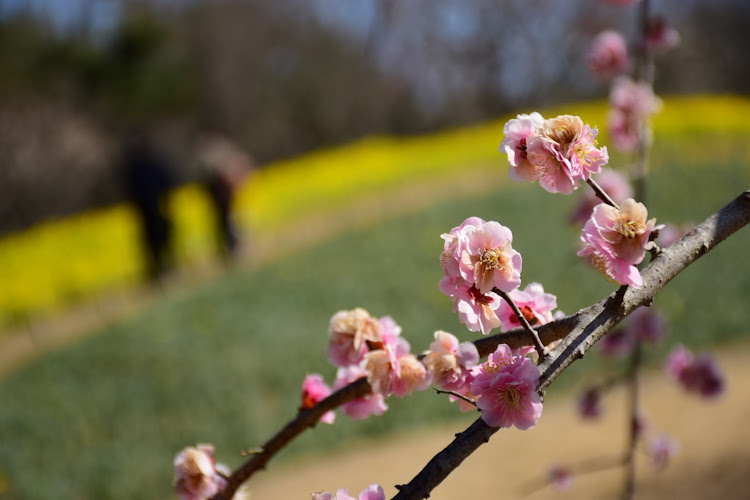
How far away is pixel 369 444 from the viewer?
13.3 ft

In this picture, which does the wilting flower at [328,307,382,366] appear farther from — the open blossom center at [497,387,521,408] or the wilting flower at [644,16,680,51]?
the wilting flower at [644,16,680,51]

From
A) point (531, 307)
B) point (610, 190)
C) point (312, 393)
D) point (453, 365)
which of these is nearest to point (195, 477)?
point (312, 393)

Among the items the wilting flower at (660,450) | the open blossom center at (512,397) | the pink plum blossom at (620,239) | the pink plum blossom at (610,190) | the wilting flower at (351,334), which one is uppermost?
the pink plum blossom at (610,190)

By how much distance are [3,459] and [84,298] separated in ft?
16.2

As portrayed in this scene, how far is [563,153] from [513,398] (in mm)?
317

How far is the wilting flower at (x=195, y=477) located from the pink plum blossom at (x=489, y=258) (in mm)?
576

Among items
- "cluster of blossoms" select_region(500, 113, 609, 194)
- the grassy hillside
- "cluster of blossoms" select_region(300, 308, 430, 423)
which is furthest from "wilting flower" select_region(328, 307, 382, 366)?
the grassy hillside

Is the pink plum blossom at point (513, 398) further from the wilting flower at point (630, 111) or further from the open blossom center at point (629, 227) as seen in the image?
the wilting flower at point (630, 111)

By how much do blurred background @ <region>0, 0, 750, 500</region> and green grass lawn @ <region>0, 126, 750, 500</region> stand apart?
0.03 meters

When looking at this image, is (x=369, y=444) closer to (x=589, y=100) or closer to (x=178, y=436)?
(x=178, y=436)

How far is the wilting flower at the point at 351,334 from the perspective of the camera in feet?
3.48

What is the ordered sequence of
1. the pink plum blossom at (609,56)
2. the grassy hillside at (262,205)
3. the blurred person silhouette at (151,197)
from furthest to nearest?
1. the grassy hillside at (262,205)
2. the blurred person silhouette at (151,197)
3. the pink plum blossom at (609,56)

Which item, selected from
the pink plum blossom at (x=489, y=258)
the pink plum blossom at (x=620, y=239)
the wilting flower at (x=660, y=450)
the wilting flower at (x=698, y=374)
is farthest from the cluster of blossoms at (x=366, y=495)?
the wilting flower at (x=660, y=450)

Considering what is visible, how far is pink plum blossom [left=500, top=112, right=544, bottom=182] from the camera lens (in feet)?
2.91
